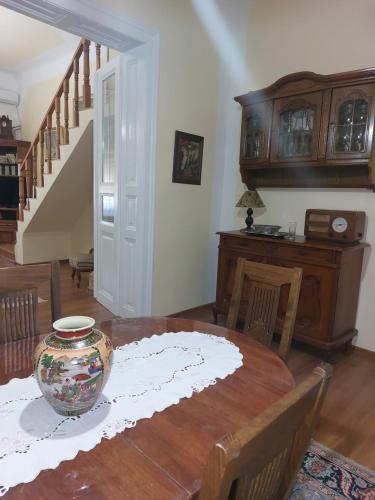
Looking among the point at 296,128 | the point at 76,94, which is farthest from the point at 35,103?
the point at 296,128

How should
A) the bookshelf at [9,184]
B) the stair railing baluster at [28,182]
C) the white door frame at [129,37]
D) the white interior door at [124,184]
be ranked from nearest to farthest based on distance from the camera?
1. the white door frame at [129,37]
2. the white interior door at [124,184]
3. the stair railing baluster at [28,182]
4. the bookshelf at [9,184]

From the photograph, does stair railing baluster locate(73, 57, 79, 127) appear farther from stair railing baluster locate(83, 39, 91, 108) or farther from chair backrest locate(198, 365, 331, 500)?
chair backrest locate(198, 365, 331, 500)

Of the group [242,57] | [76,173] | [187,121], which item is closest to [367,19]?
[242,57]

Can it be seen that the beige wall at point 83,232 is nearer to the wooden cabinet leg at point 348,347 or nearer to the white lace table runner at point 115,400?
the wooden cabinet leg at point 348,347

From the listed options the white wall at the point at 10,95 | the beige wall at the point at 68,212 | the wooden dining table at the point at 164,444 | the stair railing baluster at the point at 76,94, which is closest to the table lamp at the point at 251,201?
the beige wall at the point at 68,212

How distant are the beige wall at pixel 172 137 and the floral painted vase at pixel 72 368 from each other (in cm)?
236

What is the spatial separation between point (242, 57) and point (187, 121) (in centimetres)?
103

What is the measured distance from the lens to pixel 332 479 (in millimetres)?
1561

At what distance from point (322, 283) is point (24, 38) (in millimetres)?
5529

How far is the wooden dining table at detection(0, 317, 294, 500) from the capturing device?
2.08ft

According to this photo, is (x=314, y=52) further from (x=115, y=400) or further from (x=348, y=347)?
(x=115, y=400)

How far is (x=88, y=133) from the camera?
13.5 feet

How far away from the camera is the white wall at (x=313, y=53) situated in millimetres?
2764

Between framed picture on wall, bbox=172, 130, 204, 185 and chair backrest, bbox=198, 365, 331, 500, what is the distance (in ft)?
9.07
